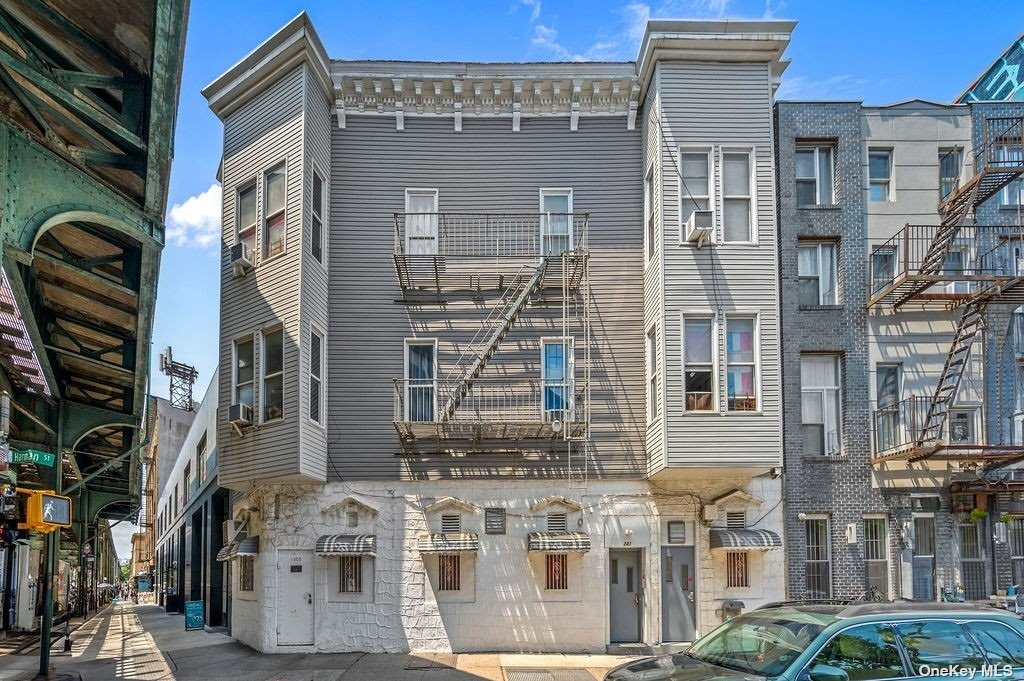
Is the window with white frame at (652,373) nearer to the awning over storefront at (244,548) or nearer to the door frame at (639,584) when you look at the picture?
the door frame at (639,584)

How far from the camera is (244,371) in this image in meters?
18.3

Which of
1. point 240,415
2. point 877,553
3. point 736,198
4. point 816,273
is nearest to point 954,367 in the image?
point 816,273

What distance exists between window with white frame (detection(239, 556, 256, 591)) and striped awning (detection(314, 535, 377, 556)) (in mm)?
2269

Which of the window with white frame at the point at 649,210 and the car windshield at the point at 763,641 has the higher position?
the window with white frame at the point at 649,210

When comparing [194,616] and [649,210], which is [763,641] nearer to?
[649,210]

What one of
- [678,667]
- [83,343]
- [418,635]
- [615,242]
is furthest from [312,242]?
[678,667]

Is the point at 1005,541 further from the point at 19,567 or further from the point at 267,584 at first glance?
the point at 19,567

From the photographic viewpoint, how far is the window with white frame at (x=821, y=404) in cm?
1796

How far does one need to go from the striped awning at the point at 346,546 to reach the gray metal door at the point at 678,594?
5.71 m

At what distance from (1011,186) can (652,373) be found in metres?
8.73

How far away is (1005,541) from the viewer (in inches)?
693

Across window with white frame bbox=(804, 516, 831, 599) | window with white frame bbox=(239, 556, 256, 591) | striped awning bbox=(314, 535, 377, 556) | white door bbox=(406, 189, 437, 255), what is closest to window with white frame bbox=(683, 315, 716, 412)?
window with white frame bbox=(804, 516, 831, 599)

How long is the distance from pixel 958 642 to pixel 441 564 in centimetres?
1090

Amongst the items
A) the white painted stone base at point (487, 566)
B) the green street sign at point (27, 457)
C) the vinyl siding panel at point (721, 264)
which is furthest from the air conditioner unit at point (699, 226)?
the green street sign at point (27, 457)
